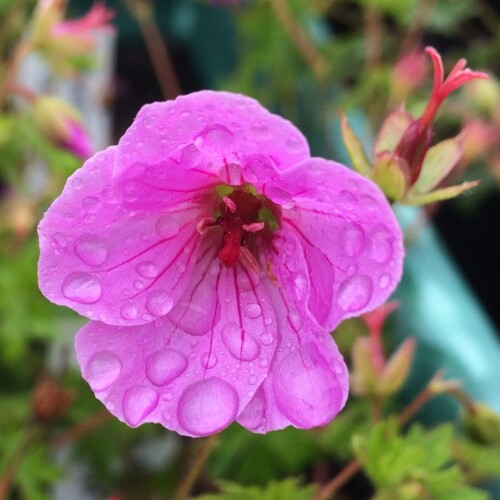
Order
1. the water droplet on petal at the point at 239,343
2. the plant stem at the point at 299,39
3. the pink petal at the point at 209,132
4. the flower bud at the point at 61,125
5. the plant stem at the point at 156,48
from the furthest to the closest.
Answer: the plant stem at the point at 156,48 < the plant stem at the point at 299,39 < the flower bud at the point at 61,125 < the water droplet on petal at the point at 239,343 < the pink petal at the point at 209,132

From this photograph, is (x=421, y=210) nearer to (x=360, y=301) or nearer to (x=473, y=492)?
(x=473, y=492)

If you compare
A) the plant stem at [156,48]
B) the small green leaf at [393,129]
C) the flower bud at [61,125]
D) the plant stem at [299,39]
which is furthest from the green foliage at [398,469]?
the plant stem at [156,48]

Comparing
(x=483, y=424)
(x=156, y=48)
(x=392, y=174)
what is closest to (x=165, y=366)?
(x=392, y=174)

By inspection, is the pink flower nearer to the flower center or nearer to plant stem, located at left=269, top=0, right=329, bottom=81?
the flower center

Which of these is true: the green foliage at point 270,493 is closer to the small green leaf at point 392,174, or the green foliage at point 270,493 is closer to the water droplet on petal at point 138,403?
the water droplet on petal at point 138,403

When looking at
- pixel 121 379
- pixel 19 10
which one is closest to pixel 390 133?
pixel 121 379

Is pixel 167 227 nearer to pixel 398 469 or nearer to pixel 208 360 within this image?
pixel 208 360
